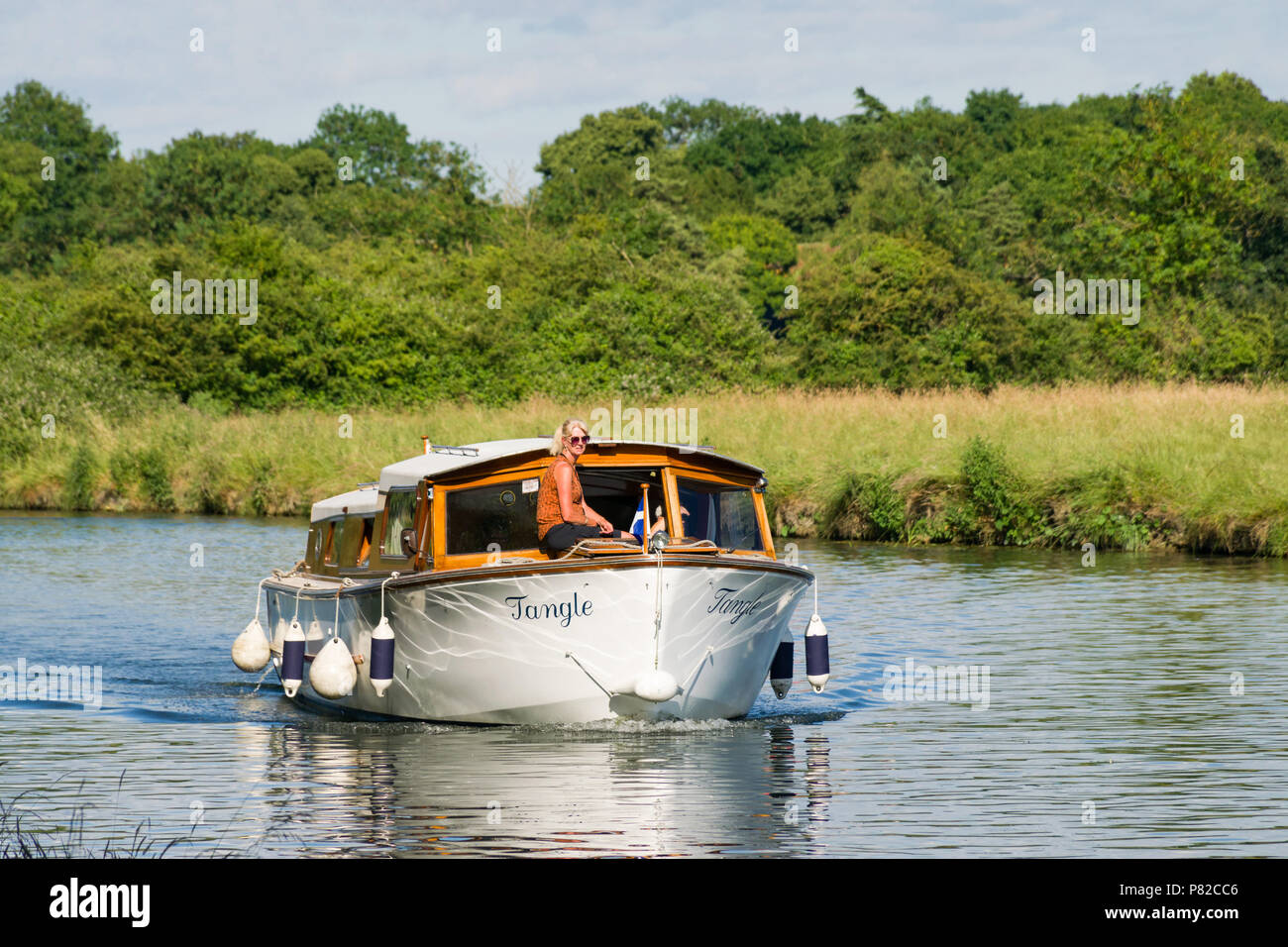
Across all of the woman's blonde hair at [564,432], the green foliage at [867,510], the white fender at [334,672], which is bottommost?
the white fender at [334,672]

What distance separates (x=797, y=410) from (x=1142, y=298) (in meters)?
24.1

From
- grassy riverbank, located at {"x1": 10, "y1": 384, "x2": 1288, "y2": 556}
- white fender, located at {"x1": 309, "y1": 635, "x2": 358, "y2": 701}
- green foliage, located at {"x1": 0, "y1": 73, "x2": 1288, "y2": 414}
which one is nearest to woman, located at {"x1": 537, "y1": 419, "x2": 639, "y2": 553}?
white fender, located at {"x1": 309, "y1": 635, "x2": 358, "y2": 701}

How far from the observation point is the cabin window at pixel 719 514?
14.8 metres

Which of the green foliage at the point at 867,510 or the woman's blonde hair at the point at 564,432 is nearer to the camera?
the woman's blonde hair at the point at 564,432

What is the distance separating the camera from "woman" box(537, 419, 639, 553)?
530 inches

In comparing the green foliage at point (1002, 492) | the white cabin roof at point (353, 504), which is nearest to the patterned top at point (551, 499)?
the white cabin roof at point (353, 504)

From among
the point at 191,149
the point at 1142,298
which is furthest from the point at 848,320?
the point at 191,149

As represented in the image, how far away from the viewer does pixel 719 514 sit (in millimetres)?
15086

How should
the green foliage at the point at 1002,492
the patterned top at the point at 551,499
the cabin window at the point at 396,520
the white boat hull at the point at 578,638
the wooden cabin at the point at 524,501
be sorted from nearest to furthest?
the white boat hull at the point at 578,638, the patterned top at the point at 551,499, the wooden cabin at the point at 524,501, the cabin window at the point at 396,520, the green foliage at the point at 1002,492

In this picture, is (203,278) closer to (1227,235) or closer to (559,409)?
(559,409)

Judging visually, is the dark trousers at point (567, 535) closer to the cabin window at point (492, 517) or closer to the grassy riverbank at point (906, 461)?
the cabin window at point (492, 517)

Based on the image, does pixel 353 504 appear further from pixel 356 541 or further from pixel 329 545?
pixel 329 545

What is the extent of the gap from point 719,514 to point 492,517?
7.03 feet

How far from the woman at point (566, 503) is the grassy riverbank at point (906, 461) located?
1903cm
